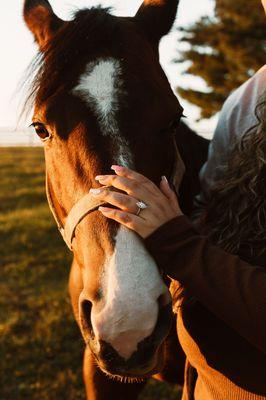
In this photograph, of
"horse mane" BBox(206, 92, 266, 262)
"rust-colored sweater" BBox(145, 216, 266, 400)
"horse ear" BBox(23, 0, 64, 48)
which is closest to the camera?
"rust-colored sweater" BBox(145, 216, 266, 400)

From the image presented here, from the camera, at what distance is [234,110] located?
2.73 metres

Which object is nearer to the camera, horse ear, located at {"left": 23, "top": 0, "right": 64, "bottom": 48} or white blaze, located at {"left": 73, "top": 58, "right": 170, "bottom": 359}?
white blaze, located at {"left": 73, "top": 58, "right": 170, "bottom": 359}

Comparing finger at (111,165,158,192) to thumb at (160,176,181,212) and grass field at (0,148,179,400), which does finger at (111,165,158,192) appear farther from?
grass field at (0,148,179,400)

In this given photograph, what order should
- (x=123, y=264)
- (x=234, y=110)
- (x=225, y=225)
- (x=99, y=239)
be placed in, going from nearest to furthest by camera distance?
(x=123, y=264) → (x=99, y=239) → (x=225, y=225) → (x=234, y=110)

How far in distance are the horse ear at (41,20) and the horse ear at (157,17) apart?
1.32 feet

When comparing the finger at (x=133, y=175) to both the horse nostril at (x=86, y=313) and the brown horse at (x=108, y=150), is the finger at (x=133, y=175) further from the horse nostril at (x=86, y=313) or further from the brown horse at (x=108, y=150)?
the horse nostril at (x=86, y=313)

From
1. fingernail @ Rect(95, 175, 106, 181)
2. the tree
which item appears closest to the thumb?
fingernail @ Rect(95, 175, 106, 181)

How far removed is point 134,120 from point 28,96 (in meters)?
0.56

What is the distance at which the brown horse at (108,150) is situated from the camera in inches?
64.4

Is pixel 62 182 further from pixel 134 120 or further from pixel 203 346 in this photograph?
pixel 203 346

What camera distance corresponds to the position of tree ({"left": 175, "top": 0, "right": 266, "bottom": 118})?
14797 mm

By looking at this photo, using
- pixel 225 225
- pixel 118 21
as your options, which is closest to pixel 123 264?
pixel 225 225

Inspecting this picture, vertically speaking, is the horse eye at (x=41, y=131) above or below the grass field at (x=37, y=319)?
above

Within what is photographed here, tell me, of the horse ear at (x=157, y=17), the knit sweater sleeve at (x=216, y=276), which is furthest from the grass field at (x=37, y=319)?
the horse ear at (x=157, y=17)
